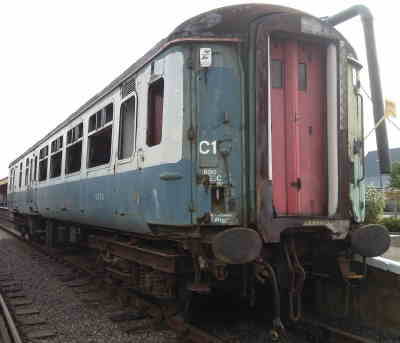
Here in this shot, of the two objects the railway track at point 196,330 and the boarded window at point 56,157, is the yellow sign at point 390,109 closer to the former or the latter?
the railway track at point 196,330


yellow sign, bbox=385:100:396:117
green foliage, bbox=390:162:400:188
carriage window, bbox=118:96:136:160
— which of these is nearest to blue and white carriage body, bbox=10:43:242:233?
carriage window, bbox=118:96:136:160

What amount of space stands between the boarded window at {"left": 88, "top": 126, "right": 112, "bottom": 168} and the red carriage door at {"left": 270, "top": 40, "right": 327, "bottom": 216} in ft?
8.81

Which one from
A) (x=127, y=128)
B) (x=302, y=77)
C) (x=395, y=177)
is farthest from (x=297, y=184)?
(x=395, y=177)

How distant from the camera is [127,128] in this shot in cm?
605

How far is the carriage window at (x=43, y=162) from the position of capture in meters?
11.9

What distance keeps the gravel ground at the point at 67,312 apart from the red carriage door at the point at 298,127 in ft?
6.62

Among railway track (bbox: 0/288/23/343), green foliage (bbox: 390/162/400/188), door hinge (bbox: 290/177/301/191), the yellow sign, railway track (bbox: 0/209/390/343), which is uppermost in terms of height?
green foliage (bbox: 390/162/400/188)

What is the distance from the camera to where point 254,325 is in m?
5.29

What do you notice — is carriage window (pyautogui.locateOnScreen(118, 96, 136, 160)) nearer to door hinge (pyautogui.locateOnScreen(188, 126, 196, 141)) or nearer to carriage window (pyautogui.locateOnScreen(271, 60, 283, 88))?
door hinge (pyautogui.locateOnScreen(188, 126, 196, 141))

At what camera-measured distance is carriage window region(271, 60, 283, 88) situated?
4.96m

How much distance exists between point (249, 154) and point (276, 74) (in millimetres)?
1011

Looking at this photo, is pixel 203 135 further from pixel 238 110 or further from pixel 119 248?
pixel 119 248

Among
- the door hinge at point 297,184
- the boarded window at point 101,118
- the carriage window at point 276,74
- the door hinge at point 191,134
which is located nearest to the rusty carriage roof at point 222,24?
the carriage window at point 276,74

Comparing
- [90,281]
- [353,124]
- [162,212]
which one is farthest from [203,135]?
[90,281]
